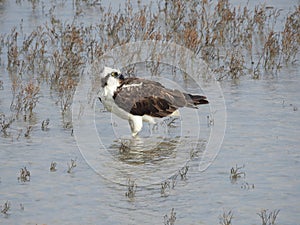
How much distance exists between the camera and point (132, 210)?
252 inches

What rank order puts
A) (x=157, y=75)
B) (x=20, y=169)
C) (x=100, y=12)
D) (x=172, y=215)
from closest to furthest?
(x=172, y=215) < (x=20, y=169) < (x=157, y=75) < (x=100, y=12)

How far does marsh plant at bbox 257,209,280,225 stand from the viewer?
19.7ft

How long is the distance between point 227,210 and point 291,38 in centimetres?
647

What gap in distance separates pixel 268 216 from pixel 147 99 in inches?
122

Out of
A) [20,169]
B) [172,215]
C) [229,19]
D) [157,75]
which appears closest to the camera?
[172,215]

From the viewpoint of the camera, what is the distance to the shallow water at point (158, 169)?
6.38m

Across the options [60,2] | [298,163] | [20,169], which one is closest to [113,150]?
[20,169]

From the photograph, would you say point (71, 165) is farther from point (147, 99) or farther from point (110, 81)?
point (147, 99)

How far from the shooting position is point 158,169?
777 centimetres

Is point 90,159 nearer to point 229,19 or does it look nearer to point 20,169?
point 20,169

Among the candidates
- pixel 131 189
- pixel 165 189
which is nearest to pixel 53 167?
pixel 131 189

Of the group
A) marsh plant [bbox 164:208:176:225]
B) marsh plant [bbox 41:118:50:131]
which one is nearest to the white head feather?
marsh plant [bbox 41:118:50:131]

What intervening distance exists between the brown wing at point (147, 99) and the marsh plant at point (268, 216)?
9.33 ft

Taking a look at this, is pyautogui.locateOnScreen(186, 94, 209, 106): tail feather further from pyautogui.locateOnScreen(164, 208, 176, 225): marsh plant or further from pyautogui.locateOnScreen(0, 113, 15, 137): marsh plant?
pyautogui.locateOnScreen(164, 208, 176, 225): marsh plant
